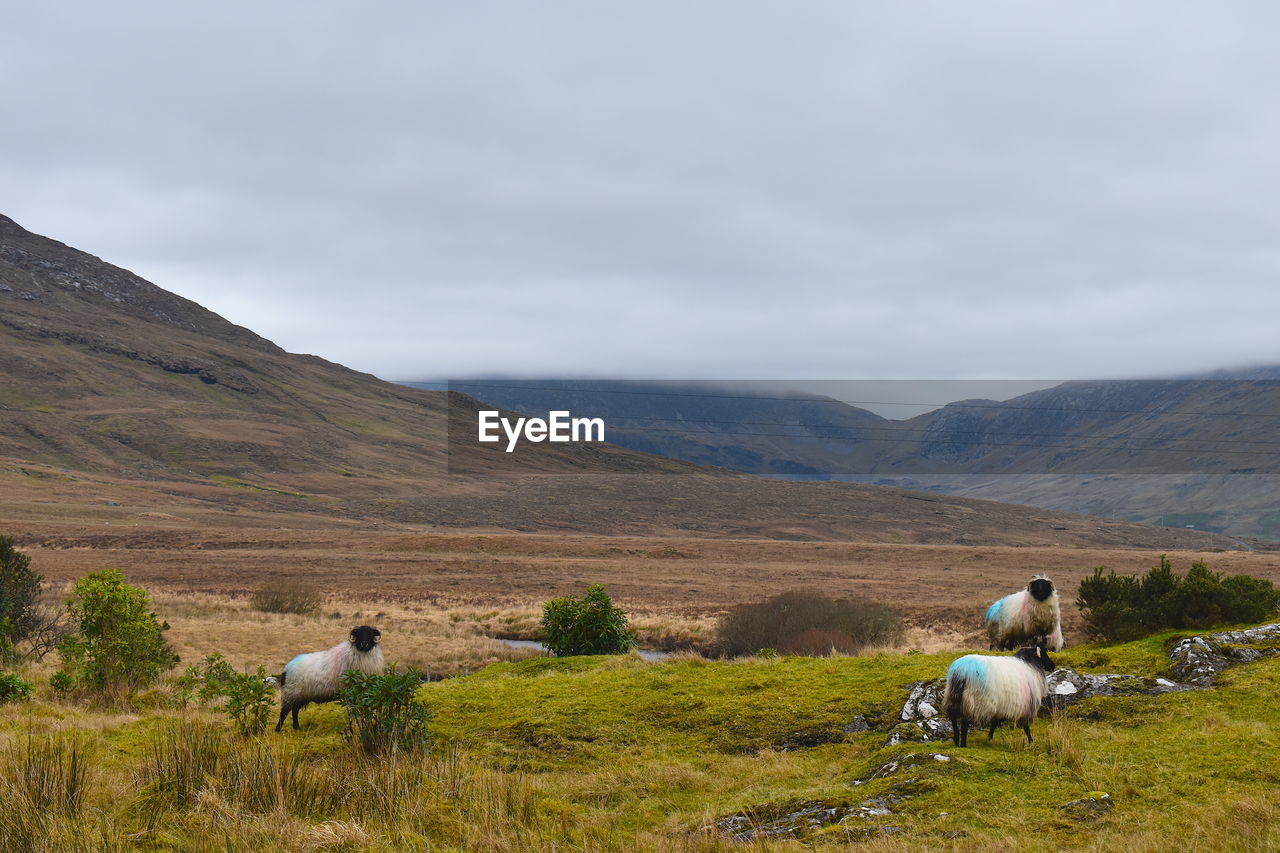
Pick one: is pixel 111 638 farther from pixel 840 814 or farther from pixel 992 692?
pixel 992 692

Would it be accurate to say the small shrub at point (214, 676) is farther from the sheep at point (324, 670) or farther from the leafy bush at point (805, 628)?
the leafy bush at point (805, 628)

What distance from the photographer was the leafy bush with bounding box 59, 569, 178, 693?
54.2 feet

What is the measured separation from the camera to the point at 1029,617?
46.2 ft

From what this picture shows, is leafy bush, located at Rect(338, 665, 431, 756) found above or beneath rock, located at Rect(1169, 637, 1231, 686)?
beneath

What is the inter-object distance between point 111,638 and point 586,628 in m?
10.4

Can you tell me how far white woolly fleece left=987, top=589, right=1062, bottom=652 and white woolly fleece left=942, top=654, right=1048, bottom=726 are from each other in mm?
4321

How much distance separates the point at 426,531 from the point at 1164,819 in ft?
372

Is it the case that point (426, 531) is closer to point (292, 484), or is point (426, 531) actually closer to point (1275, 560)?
point (292, 484)

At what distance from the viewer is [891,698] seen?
11.5m

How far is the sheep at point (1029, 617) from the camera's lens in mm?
13828

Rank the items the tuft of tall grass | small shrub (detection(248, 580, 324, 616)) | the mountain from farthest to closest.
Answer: the mountain → small shrub (detection(248, 580, 324, 616)) → the tuft of tall grass

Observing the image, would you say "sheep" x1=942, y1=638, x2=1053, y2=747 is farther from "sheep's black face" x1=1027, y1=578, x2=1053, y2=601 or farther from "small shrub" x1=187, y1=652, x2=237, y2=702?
"small shrub" x1=187, y1=652, x2=237, y2=702

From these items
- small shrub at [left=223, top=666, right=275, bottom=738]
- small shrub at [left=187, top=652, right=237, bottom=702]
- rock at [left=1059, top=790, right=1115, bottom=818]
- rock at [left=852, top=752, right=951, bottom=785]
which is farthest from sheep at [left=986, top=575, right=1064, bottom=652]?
small shrub at [left=187, top=652, right=237, bottom=702]

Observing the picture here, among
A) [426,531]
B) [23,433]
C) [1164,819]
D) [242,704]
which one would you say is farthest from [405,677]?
[23,433]
